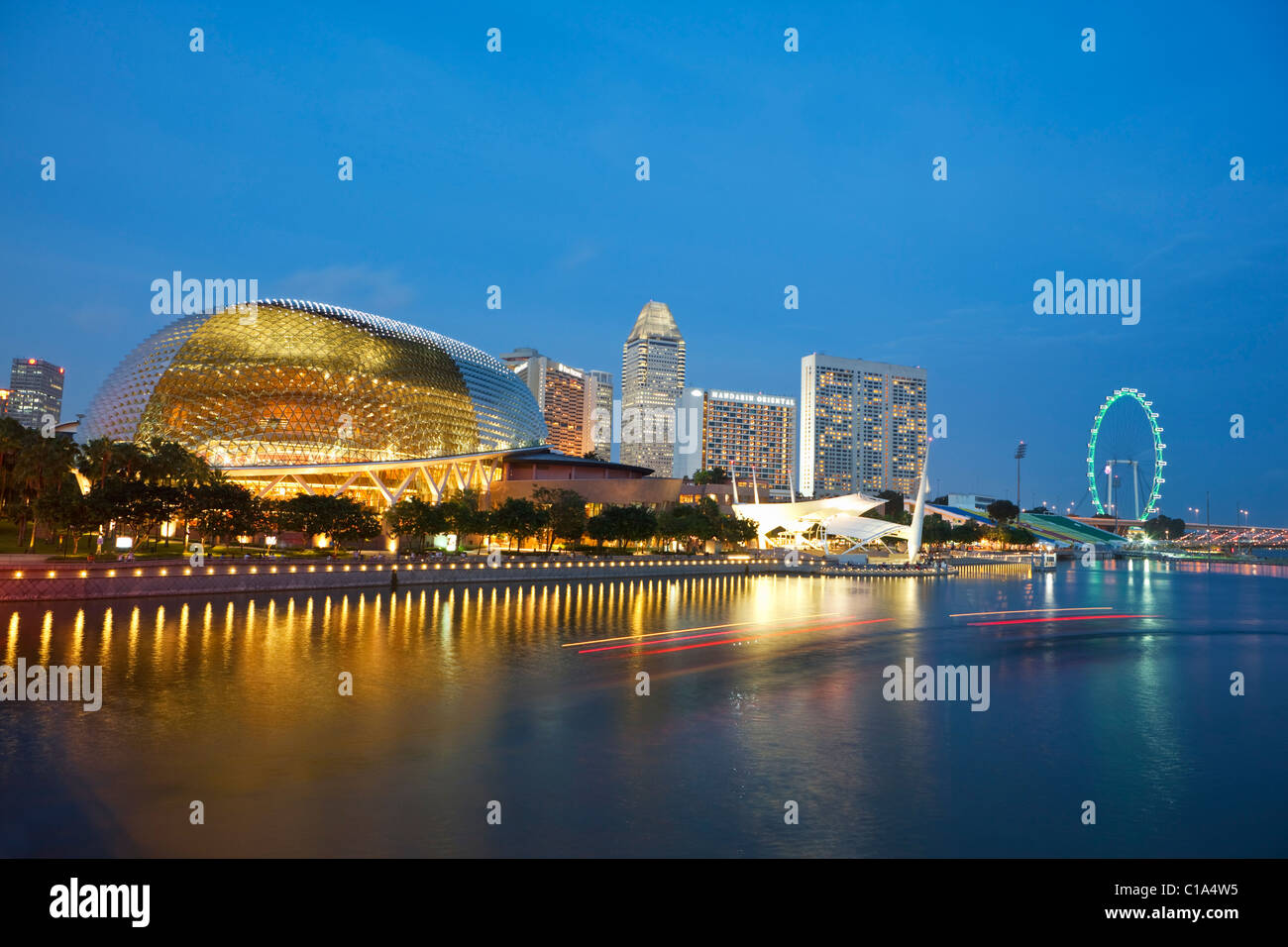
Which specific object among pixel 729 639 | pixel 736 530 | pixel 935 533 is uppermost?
pixel 736 530

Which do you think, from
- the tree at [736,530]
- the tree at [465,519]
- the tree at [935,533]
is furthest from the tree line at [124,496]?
the tree at [935,533]

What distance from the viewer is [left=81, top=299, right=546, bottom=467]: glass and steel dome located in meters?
63.3

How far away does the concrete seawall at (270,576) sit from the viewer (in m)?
29.2

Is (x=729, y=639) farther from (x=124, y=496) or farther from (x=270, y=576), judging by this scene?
(x=124, y=496)

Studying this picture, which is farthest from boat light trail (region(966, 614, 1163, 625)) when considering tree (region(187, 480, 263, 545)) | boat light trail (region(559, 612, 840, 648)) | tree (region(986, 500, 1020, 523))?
tree (region(986, 500, 1020, 523))

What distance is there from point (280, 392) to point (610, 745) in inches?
2319

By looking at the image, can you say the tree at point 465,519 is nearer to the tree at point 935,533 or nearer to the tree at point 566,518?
the tree at point 566,518

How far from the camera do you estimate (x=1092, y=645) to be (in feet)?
90.1

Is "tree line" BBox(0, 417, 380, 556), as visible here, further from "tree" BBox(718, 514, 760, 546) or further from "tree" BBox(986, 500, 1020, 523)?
"tree" BBox(986, 500, 1020, 523)

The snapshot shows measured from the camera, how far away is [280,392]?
64.4 meters

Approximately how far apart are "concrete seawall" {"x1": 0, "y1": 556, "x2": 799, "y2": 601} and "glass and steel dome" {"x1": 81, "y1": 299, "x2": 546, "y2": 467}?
978 inches

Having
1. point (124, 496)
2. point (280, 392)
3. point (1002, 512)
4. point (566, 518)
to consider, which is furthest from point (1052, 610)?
point (1002, 512)
